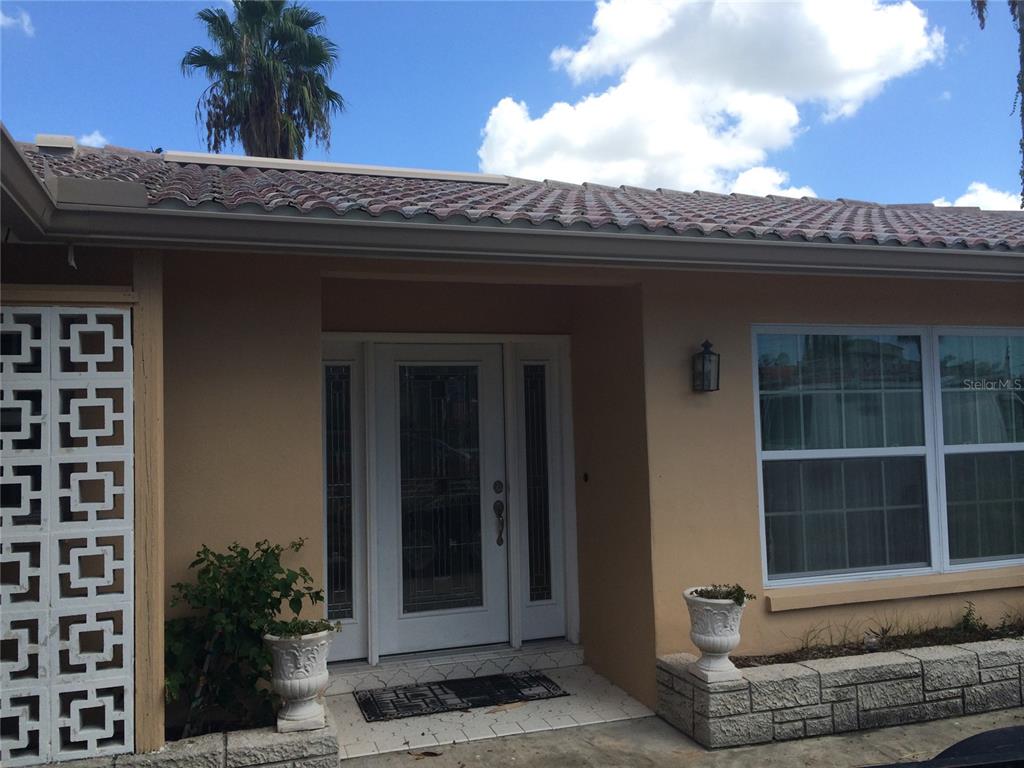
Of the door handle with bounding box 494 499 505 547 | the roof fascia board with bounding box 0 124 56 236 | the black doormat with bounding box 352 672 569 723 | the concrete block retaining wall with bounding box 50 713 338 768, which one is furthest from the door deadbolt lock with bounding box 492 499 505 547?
the roof fascia board with bounding box 0 124 56 236

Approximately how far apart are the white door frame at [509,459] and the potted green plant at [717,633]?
162cm

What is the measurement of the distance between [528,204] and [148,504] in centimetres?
307

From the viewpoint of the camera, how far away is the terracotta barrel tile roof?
435cm

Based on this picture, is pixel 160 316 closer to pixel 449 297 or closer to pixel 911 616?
pixel 449 297

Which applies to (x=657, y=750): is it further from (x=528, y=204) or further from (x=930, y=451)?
(x=528, y=204)

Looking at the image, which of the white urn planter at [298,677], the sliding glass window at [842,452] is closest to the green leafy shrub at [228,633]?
the white urn planter at [298,677]

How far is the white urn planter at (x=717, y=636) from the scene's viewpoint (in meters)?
4.79

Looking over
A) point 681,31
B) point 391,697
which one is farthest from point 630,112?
point 391,697

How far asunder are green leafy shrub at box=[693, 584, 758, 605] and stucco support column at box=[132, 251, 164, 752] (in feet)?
10.0

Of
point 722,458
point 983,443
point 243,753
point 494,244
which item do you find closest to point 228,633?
point 243,753

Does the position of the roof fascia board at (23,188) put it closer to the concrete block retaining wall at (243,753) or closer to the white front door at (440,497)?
the concrete block retaining wall at (243,753)

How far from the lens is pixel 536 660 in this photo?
614 centimetres

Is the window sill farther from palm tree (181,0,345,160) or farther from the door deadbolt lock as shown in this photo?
palm tree (181,0,345,160)

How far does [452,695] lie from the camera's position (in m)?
5.59
